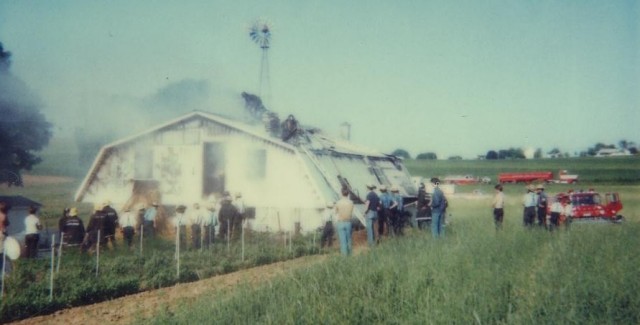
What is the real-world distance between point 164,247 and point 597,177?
177 feet

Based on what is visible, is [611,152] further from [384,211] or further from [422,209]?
[384,211]

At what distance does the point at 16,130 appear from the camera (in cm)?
2725

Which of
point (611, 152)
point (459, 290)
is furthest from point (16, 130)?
point (611, 152)

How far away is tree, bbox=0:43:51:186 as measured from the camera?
80.0ft

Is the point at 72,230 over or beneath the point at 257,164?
beneath

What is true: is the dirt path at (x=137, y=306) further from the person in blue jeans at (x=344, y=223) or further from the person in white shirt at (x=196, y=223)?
the person in white shirt at (x=196, y=223)

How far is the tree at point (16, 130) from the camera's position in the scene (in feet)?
80.0

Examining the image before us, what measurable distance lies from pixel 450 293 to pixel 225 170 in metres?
15.1

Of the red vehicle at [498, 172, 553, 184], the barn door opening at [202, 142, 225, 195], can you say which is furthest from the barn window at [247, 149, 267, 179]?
the red vehicle at [498, 172, 553, 184]

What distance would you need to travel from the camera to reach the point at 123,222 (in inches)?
558

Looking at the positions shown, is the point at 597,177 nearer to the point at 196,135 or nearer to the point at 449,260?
the point at 196,135

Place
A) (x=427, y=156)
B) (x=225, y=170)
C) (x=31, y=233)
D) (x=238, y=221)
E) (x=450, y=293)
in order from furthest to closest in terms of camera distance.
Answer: (x=427, y=156)
(x=225, y=170)
(x=238, y=221)
(x=31, y=233)
(x=450, y=293)

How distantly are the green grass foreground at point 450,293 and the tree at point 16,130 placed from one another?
22.7 m

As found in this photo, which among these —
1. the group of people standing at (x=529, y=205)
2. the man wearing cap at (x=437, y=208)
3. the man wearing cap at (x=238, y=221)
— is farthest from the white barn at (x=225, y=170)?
the group of people standing at (x=529, y=205)
